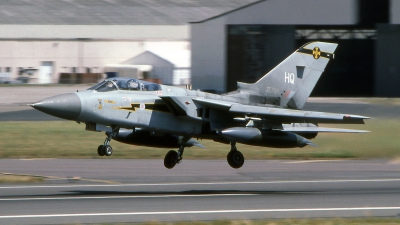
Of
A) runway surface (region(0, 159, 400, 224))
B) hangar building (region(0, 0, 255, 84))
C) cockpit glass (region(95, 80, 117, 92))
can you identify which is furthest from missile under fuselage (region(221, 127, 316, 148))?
hangar building (region(0, 0, 255, 84))

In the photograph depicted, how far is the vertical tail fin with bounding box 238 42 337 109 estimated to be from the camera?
19438 millimetres

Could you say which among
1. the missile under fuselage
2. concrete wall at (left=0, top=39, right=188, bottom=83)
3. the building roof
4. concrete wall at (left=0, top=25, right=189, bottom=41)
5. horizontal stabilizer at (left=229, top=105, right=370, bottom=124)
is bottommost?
the missile under fuselage

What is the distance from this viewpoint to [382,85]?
48.9 metres

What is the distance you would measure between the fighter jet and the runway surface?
4.76 ft

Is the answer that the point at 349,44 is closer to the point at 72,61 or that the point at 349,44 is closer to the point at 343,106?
the point at 343,106

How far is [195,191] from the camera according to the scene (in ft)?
58.9

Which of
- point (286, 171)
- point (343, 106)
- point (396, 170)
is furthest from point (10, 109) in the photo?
point (396, 170)

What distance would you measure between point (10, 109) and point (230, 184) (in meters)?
27.8

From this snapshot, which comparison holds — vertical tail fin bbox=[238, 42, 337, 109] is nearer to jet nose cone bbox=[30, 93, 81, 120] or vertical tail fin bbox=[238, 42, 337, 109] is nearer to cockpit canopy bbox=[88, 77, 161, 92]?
cockpit canopy bbox=[88, 77, 161, 92]

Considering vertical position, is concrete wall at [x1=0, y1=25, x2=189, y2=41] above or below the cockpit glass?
above

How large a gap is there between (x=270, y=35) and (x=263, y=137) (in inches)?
1187

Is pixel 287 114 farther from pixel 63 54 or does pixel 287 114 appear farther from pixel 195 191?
pixel 63 54

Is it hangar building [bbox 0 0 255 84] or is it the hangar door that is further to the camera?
the hangar door

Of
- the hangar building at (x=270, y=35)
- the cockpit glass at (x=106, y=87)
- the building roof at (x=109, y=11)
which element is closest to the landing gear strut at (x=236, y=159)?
the cockpit glass at (x=106, y=87)
